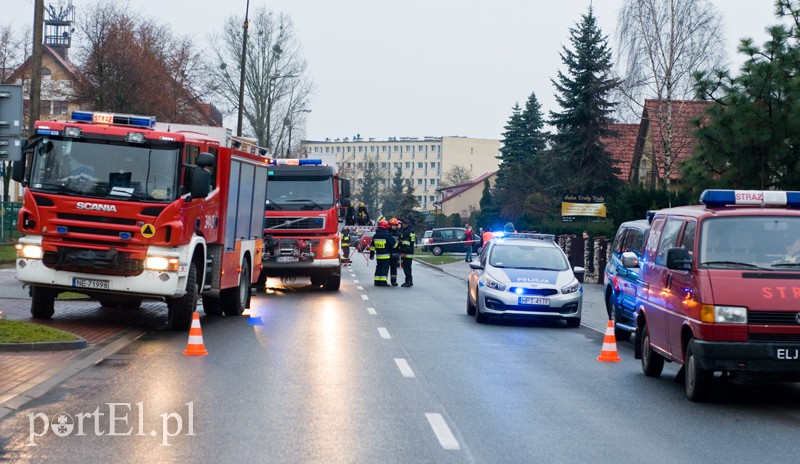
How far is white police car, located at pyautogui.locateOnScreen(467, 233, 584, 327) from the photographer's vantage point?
18.9 m

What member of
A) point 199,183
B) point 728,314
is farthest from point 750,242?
point 199,183

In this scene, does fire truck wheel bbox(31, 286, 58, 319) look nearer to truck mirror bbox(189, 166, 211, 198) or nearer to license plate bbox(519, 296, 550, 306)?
truck mirror bbox(189, 166, 211, 198)

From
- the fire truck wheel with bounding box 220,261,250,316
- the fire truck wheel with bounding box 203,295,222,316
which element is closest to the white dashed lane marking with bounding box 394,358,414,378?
the fire truck wheel with bounding box 220,261,250,316

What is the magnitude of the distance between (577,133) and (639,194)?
21.1 m

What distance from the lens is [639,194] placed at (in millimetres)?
32344

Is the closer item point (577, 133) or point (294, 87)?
point (577, 133)

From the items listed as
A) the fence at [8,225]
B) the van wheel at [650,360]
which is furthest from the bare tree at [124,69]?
the van wheel at [650,360]

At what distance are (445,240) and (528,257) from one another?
169 ft

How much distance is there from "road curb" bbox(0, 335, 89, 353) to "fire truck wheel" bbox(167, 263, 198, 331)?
278 cm

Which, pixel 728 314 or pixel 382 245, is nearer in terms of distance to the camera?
pixel 728 314

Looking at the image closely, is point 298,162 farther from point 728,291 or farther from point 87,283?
point 728,291

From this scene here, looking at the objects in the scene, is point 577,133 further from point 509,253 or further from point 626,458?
point 626,458

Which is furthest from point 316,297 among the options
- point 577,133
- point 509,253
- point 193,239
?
point 577,133

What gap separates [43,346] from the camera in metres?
13.1
